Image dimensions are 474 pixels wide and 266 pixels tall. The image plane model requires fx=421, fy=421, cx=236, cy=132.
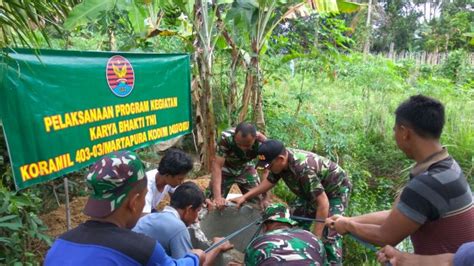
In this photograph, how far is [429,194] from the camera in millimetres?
A: 1854

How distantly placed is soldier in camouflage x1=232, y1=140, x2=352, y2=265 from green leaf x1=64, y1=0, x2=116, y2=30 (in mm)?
2497

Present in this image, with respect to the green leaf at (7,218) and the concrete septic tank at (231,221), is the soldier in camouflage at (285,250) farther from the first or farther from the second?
the concrete septic tank at (231,221)

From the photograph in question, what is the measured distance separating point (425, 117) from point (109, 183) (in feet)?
4.72

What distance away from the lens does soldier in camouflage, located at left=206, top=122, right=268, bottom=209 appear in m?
3.93

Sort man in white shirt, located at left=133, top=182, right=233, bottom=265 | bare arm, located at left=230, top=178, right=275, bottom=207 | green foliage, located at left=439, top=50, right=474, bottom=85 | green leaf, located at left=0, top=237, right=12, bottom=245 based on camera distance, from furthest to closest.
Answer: green foliage, located at left=439, top=50, right=474, bottom=85 → bare arm, located at left=230, top=178, right=275, bottom=207 → green leaf, located at left=0, top=237, right=12, bottom=245 → man in white shirt, located at left=133, top=182, right=233, bottom=265

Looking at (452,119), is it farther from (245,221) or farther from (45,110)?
(45,110)

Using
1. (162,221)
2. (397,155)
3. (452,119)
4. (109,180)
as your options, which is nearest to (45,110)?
(162,221)

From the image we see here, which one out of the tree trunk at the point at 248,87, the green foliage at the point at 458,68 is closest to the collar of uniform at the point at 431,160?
the tree trunk at the point at 248,87

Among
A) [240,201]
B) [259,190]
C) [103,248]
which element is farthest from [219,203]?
[103,248]

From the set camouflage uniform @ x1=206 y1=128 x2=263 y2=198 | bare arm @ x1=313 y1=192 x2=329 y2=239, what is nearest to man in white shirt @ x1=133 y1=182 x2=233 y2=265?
bare arm @ x1=313 y1=192 x2=329 y2=239

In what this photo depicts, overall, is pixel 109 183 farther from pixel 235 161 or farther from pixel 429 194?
pixel 235 161

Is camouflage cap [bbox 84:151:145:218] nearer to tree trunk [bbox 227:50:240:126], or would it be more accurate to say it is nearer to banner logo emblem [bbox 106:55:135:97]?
banner logo emblem [bbox 106:55:135:97]

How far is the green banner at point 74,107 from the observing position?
3043mm

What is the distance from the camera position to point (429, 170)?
6.30ft
